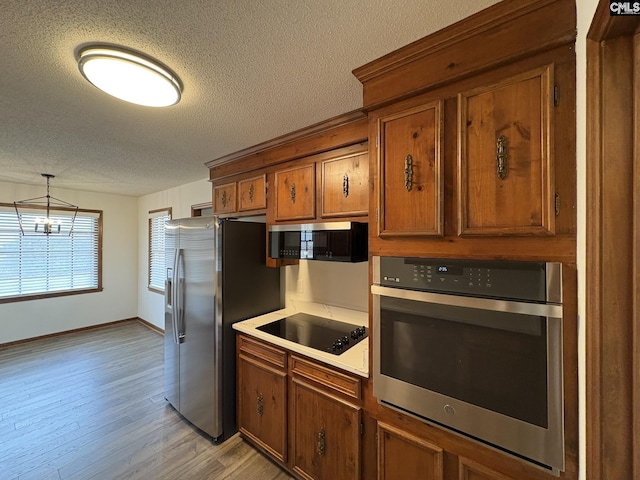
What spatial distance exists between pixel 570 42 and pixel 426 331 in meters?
1.20

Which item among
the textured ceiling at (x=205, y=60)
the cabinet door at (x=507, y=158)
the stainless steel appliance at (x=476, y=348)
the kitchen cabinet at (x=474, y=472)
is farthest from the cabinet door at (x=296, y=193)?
the kitchen cabinet at (x=474, y=472)

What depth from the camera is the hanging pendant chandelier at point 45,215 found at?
4.12 metres

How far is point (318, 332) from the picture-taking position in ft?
6.63

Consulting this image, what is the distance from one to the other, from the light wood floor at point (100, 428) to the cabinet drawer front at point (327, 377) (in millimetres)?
834

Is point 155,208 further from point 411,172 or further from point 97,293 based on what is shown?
point 411,172

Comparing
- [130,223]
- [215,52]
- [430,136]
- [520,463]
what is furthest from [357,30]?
[130,223]

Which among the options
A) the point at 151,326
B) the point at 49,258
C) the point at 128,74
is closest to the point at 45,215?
the point at 49,258

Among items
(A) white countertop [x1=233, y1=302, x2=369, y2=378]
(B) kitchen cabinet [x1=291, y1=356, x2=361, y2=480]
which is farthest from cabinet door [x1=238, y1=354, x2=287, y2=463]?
(A) white countertop [x1=233, y1=302, x2=369, y2=378]

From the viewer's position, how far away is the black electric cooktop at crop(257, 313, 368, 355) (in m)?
1.77

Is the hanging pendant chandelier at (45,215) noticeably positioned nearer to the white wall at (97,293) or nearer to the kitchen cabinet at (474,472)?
the white wall at (97,293)

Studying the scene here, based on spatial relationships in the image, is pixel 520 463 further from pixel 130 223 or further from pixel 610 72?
pixel 130 223

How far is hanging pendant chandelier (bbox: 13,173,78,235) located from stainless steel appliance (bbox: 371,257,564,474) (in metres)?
5.14

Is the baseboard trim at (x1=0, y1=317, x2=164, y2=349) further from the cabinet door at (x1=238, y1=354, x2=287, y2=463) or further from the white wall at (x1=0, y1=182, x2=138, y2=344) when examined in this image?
the cabinet door at (x1=238, y1=354, x2=287, y2=463)

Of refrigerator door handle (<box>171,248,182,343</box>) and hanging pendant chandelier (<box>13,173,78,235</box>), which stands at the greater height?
hanging pendant chandelier (<box>13,173,78,235</box>)
